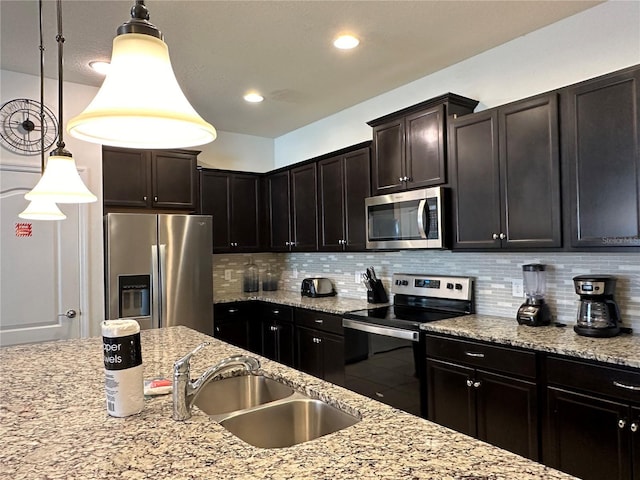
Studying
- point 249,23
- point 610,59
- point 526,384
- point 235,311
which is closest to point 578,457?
point 526,384

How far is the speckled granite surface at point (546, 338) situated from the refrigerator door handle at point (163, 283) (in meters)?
2.22

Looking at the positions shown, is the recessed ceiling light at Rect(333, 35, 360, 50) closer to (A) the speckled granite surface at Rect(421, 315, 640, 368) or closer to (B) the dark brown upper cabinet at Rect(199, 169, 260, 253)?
(A) the speckled granite surface at Rect(421, 315, 640, 368)

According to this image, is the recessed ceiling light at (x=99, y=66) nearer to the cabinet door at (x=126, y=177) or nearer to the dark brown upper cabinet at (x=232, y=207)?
the cabinet door at (x=126, y=177)

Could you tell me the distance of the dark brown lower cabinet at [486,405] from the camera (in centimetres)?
224

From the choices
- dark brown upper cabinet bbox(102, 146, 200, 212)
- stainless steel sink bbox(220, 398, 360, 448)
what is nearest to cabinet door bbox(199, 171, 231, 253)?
dark brown upper cabinet bbox(102, 146, 200, 212)

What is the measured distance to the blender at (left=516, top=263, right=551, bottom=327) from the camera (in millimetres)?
2600

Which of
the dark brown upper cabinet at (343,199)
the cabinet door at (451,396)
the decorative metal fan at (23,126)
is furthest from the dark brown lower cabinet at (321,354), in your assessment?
the decorative metal fan at (23,126)

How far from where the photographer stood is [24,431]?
1175 mm

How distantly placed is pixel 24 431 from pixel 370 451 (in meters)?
0.94

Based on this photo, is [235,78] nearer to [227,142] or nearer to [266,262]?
[227,142]

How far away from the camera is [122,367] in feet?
4.00

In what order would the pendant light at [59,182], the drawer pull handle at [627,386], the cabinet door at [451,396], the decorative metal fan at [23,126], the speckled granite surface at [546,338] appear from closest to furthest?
1. the pendant light at [59,182]
2. the drawer pull handle at [627,386]
3. the speckled granite surface at [546,338]
4. the cabinet door at [451,396]
5. the decorative metal fan at [23,126]

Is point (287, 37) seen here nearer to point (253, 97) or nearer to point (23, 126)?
point (253, 97)

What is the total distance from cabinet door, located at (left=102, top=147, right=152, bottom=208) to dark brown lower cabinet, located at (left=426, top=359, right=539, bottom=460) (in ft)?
9.48
